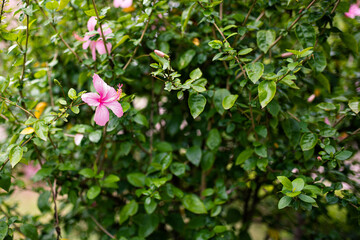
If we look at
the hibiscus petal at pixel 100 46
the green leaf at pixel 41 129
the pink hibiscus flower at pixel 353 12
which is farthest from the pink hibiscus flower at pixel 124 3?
the pink hibiscus flower at pixel 353 12

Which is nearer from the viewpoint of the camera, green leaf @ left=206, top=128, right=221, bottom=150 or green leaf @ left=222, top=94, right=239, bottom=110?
green leaf @ left=222, top=94, right=239, bottom=110

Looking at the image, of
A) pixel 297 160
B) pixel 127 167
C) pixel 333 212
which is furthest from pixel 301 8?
pixel 333 212

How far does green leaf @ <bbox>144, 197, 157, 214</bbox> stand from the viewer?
0.93 m

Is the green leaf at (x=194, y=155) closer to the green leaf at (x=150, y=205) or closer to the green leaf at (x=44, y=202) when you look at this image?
the green leaf at (x=150, y=205)

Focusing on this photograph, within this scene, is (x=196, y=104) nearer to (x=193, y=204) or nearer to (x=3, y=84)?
(x=193, y=204)

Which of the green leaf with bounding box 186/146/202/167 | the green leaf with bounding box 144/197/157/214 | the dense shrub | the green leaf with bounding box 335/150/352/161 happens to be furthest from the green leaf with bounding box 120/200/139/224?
the green leaf with bounding box 335/150/352/161

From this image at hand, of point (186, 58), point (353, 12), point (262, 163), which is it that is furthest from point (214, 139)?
point (353, 12)

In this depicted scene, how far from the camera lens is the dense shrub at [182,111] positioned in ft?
2.81

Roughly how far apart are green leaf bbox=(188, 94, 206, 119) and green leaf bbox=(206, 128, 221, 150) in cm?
30

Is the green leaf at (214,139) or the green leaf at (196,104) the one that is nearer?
the green leaf at (196,104)

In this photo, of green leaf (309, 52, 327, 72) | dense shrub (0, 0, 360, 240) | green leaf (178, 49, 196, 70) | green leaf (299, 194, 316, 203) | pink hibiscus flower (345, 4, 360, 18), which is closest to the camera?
green leaf (299, 194, 316, 203)

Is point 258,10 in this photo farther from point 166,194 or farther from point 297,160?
point 166,194

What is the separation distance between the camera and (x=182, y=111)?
130 cm

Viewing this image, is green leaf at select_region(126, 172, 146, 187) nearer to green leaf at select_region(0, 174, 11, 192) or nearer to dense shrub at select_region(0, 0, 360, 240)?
dense shrub at select_region(0, 0, 360, 240)
